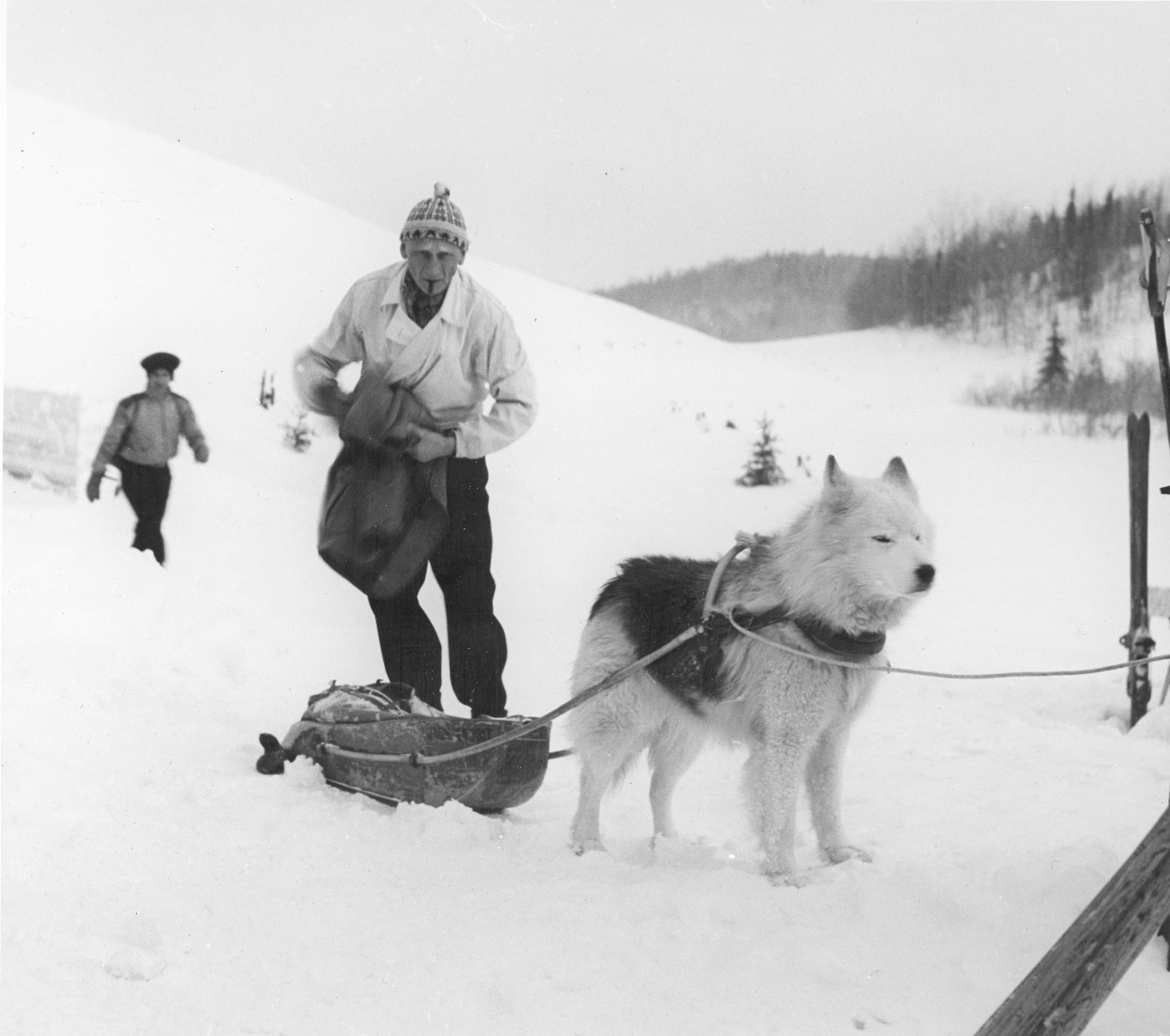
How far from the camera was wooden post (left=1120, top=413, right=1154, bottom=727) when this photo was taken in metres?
3.40

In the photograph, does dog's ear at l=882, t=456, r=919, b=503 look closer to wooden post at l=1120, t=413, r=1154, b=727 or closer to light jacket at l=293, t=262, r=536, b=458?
light jacket at l=293, t=262, r=536, b=458

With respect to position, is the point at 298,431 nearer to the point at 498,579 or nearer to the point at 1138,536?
the point at 498,579

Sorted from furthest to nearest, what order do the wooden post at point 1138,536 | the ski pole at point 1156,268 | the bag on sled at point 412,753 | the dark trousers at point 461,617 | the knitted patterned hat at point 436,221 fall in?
the wooden post at point 1138,536 → the dark trousers at point 461,617 → the knitted patterned hat at point 436,221 → the bag on sled at point 412,753 → the ski pole at point 1156,268

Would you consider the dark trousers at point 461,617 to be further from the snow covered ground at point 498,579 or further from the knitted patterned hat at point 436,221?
the knitted patterned hat at point 436,221

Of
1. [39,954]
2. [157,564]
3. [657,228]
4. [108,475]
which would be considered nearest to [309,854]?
[39,954]

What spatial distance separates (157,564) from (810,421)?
2330mm

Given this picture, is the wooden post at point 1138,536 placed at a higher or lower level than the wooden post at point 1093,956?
higher

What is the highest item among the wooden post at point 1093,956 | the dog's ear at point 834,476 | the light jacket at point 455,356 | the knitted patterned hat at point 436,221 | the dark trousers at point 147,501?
the knitted patterned hat at point 436,221

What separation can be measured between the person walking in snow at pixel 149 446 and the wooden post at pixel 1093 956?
306 centimetres

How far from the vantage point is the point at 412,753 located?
274 centimetres

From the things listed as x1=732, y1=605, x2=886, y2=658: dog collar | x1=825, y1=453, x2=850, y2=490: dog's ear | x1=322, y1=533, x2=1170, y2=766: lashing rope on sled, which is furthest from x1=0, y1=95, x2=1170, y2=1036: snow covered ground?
x1=825, y1=453, x2=850, y2=490: dog's ear

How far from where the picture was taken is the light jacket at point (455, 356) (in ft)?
9.95

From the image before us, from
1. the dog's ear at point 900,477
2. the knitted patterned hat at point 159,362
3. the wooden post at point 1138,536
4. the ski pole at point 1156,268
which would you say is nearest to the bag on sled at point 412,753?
the dog's ear at point 900,477

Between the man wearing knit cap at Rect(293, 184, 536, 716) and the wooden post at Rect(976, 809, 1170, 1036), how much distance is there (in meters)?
2.03
